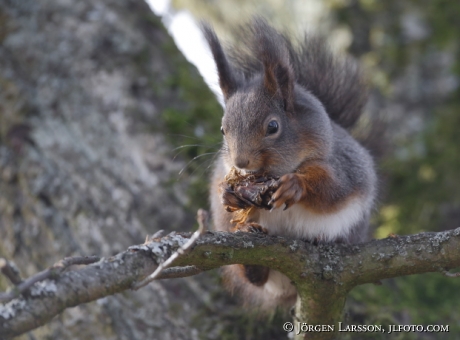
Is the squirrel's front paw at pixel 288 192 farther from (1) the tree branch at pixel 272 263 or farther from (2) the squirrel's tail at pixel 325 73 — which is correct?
(2) the squirrel's tail at pixel 325 73

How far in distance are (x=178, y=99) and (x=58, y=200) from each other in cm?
86

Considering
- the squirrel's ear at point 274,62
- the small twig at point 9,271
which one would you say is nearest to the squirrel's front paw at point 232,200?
the squirrel's ear at point 274,62

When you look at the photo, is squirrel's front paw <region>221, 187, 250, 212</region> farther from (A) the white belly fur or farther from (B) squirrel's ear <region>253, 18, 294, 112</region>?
(B) squirrel's ear <region>253, 18, 294, 112</region>

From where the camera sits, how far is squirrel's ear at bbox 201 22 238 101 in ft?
6.62

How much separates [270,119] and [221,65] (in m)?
0.34

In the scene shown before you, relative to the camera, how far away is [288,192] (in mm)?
1757

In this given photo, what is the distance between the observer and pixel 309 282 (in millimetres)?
1733

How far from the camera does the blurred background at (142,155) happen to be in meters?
2.26

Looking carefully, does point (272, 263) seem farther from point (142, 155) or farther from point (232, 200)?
point (142, 155)

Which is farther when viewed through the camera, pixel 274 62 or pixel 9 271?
pixel 274 62

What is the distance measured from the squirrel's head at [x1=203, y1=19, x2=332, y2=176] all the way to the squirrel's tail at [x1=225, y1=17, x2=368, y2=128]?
288mm

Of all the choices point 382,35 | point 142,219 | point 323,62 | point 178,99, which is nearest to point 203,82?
point 178,99

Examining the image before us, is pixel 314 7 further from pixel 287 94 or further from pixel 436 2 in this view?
pixel 287 94

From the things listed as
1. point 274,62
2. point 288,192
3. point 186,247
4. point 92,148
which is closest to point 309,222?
point 288,192
